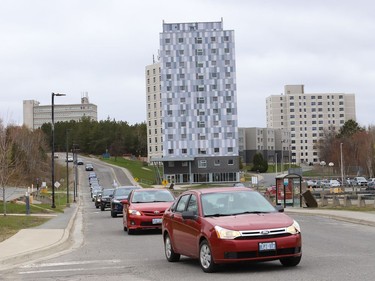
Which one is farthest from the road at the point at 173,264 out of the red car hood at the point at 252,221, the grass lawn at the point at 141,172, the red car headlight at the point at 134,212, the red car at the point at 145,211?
the grass lawn at the point at 141,172

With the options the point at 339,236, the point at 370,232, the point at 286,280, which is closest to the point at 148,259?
the point at 286,280

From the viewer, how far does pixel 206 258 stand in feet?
35.6

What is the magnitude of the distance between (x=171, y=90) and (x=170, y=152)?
12347mm

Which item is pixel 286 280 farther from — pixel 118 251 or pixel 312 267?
pixel 118 251

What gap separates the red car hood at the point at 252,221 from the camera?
33.8ft

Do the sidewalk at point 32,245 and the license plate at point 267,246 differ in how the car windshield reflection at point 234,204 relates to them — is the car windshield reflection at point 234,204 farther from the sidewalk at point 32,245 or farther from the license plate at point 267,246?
Result: the sidewalk at point 32,245

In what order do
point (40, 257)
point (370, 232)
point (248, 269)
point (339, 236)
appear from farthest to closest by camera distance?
point (370, 232)
point (339, 236)
point (40, 257)
point (248, 269)

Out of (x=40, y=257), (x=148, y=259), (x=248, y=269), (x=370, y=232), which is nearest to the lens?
(x=248, y=269)

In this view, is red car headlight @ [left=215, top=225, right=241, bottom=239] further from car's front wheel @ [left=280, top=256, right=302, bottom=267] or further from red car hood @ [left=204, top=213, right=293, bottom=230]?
car's front wheel @ [left=280, top=256, right=302, bottom=267]

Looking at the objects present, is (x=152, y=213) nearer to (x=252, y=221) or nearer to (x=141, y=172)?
(x=252, y=221)

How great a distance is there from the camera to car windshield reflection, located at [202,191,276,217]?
11.3 m

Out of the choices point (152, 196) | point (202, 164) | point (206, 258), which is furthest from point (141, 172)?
point (206, 258)

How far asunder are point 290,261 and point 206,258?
1.52 metres

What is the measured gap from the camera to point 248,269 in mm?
10984
